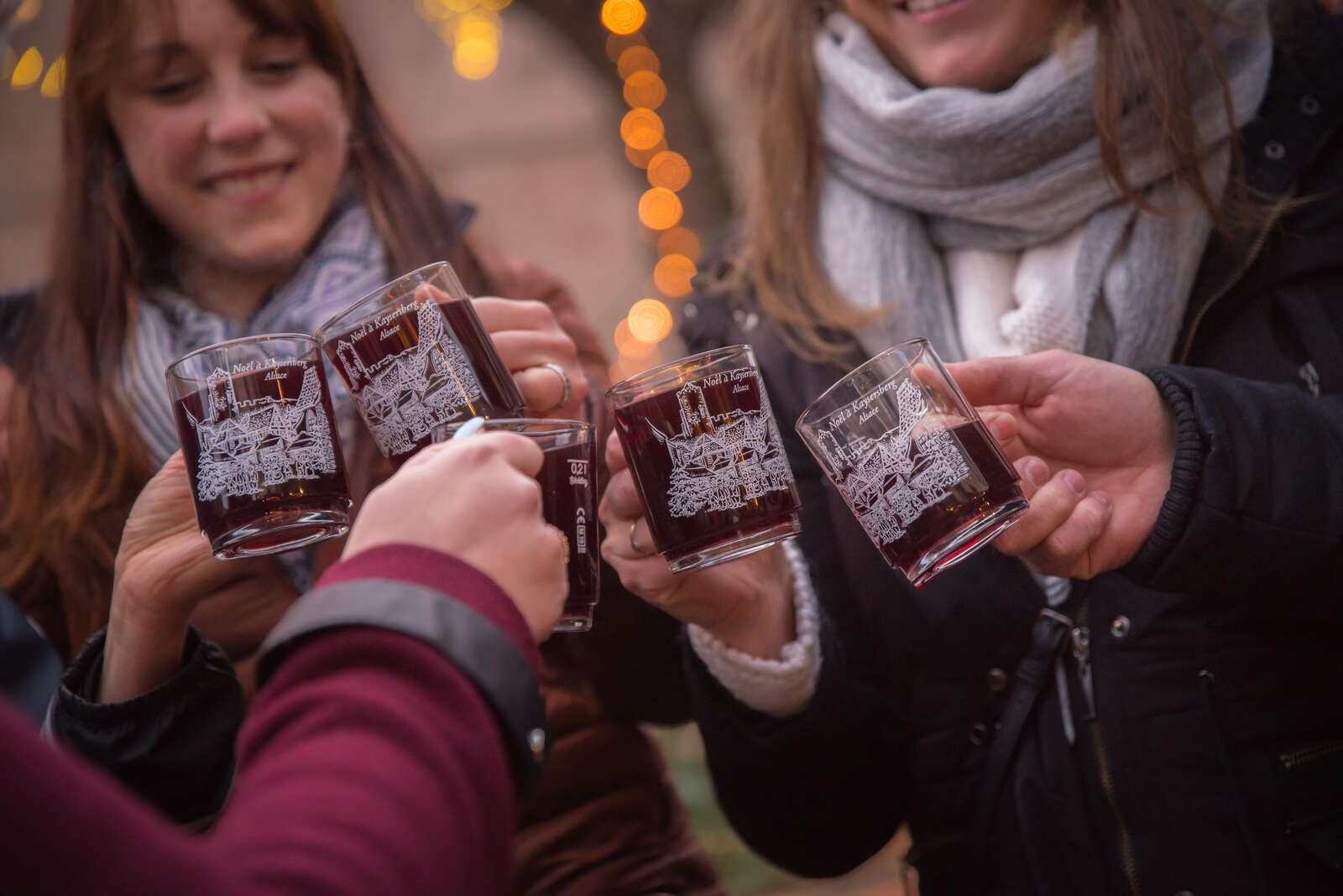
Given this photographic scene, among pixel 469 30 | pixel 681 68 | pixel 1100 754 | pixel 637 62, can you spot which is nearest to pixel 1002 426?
pixel 1100 754

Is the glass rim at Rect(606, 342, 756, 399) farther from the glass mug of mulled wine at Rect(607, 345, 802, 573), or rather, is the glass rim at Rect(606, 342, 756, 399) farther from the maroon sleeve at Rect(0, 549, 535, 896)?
the maroon sleeve at Rect(0, 549, 535, 896)

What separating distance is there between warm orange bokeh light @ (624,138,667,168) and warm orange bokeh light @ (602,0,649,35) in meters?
0.52

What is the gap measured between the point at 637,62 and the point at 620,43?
107 mm

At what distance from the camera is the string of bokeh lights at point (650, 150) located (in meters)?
4.77

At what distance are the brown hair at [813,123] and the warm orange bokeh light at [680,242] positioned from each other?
108 inches

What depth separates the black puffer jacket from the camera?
4.61ft

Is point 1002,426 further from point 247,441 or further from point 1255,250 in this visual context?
point 247,441

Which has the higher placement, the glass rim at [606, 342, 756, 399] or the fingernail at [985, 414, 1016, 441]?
the glass rim at [606, 342, 756, 399]

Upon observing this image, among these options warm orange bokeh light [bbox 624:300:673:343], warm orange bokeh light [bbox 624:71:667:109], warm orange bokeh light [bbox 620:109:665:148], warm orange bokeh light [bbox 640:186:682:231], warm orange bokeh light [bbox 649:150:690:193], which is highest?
warm orange bokeh light [bbox 624:71:667:109]

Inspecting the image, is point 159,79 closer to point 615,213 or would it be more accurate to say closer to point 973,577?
point 973,577

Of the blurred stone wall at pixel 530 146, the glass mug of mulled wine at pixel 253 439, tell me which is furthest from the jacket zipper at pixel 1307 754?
the blurred stone wall at pixel 530 146

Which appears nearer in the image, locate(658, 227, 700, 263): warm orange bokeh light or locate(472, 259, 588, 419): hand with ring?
locate(472, 259, 588, 419): hand with ring

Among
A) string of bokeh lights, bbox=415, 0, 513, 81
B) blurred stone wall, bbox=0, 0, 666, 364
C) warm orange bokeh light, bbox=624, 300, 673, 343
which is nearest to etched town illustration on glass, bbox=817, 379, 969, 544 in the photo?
warm orange bokeh light, bbox=624, 300, 673, 343

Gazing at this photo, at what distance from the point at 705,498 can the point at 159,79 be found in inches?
51.1
